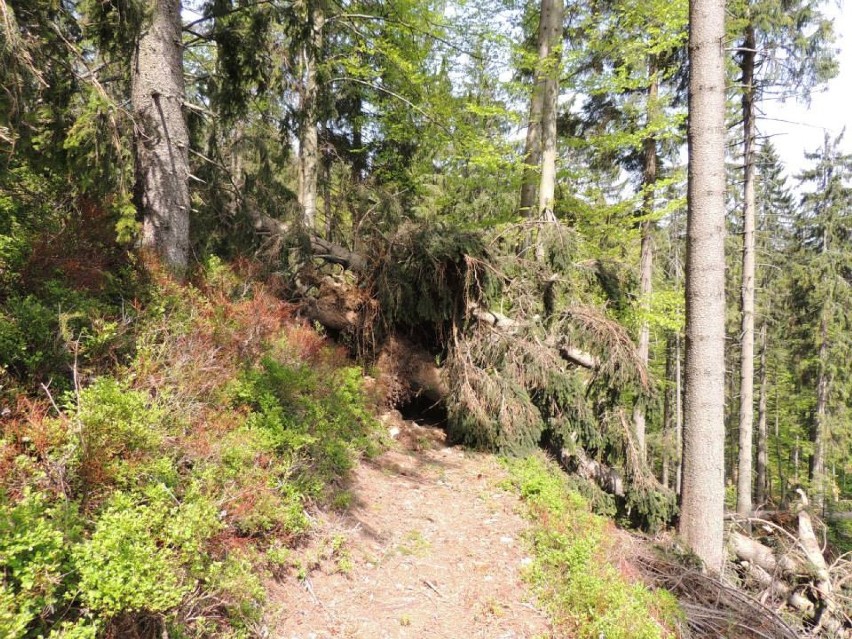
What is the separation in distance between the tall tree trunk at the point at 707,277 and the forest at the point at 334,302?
0.03 metres

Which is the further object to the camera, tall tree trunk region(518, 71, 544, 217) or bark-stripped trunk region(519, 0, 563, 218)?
tall tree trunk region(518, 71, 544, 217)

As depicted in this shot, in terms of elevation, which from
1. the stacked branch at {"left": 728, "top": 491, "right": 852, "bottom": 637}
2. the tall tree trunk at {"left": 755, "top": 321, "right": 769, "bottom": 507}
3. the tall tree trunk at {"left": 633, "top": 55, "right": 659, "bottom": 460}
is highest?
the tall tree trunk at {"left": 633, "top": 55, "right": 659, "bottom": 460}

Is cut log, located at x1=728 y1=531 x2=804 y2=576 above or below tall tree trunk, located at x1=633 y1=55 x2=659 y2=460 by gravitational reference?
below

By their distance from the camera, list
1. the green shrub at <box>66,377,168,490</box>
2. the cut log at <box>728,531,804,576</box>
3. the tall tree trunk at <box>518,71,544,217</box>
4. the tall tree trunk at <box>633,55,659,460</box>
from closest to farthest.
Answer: the green shrub at <box>66,377,168,490</box> → the cut log at <box>728,531,804,576</box> → the tall tree trunk at <box>518,71,544,217</box> → the tall tree trunk at <box>633,55,659,460</box>

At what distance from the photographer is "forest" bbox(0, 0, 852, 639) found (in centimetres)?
293

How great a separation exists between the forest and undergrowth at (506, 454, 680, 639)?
0.05m

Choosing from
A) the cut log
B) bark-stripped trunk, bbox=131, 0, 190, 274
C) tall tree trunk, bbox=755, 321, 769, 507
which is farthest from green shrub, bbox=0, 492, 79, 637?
tall tree trunk, bbox=755, 321, 769, 507

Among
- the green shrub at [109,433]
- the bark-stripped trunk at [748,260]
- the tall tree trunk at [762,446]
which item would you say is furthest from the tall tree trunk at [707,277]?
the tall tree trunk at [762,446]

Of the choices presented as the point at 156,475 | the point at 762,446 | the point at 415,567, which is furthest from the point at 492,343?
the point at 762,446

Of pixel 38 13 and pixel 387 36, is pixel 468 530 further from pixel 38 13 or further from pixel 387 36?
pixel 387 36

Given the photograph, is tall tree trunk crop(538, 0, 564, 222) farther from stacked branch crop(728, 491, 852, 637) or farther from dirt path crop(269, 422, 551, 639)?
stacked branch crop(728, 491, 852, 637)

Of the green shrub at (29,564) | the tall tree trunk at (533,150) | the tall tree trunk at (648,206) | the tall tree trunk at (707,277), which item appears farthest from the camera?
the tall tree trunk at (648,206)

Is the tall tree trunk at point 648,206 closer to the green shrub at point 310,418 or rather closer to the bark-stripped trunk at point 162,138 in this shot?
the green shrub at point 310,418

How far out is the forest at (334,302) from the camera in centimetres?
293
